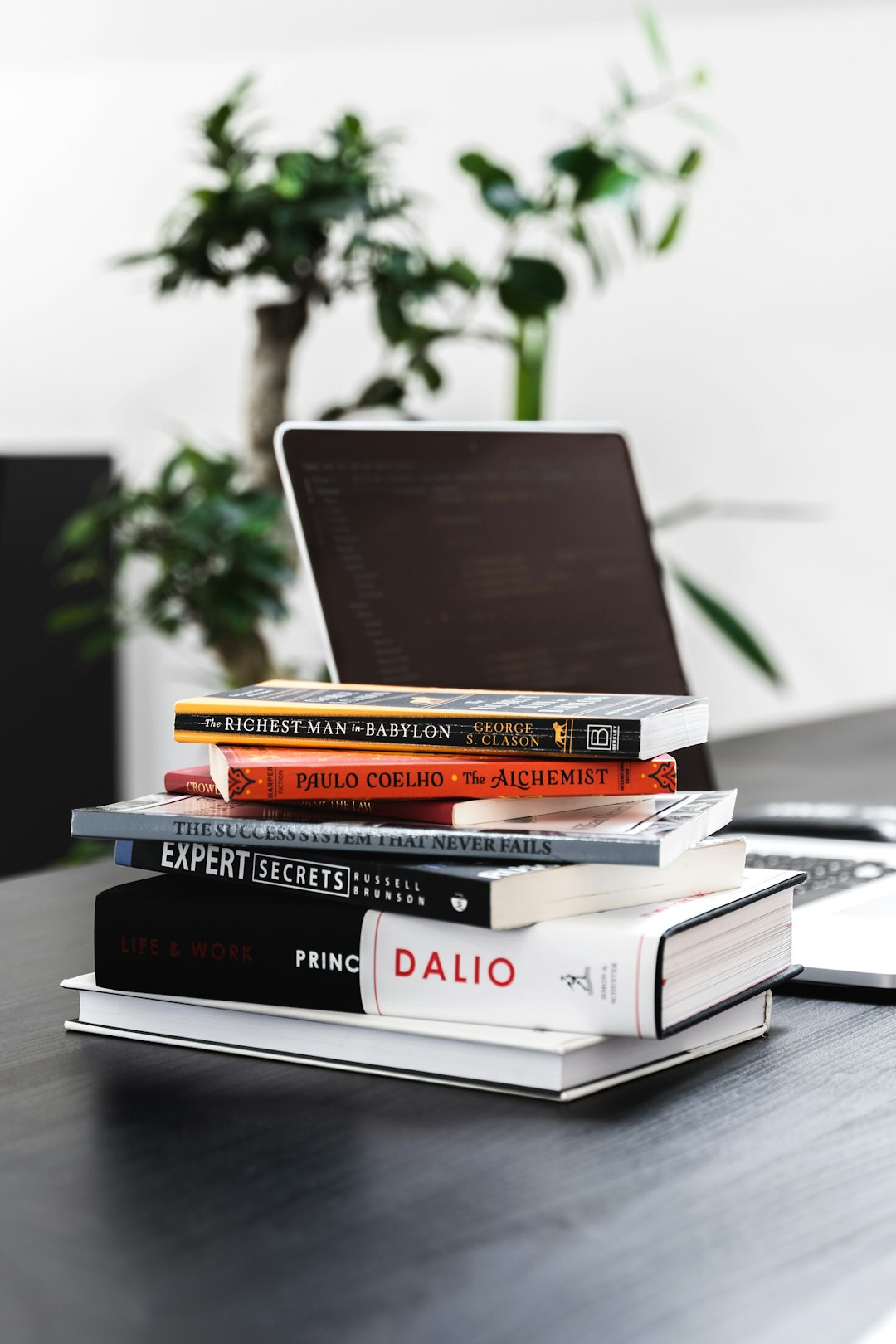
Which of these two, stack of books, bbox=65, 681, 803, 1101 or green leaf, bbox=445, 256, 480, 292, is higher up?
green leaf, bbox=445, 256, 480, 292

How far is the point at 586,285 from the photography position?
10.9ft

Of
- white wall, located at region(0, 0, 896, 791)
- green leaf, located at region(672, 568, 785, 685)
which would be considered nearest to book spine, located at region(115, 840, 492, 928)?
green leaf, located at region(672, 568, 785, 685)

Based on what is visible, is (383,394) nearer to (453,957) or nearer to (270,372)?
(270,372)

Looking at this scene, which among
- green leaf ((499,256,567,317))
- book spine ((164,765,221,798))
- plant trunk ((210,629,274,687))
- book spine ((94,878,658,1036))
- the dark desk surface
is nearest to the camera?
the dark desk surface

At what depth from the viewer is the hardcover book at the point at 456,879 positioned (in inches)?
24.7

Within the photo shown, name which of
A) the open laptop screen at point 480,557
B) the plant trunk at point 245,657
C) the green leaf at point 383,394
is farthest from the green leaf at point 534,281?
the open laptop screen at point 480,557

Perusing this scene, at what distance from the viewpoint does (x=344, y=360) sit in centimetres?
356

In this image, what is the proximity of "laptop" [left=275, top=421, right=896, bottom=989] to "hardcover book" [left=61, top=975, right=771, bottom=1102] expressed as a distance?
192 millimetres

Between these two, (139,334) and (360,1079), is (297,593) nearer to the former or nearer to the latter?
(139,334)

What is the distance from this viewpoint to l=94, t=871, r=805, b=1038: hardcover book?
0.62 m

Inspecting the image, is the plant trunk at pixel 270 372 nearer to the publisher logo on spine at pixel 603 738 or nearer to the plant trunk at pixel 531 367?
the plant trunk at pixel 531 367

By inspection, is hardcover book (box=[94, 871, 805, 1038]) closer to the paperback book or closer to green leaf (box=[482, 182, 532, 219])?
the paperback book

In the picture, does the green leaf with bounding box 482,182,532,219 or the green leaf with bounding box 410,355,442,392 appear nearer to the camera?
the green leaf with bounding box 482,182,532,219

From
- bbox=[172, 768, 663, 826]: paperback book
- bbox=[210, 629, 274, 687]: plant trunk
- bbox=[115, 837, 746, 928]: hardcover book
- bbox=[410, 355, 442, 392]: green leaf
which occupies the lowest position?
bbox=[115, 837, 746, 928]: hardcover book
